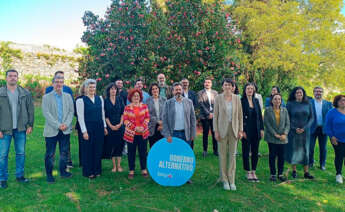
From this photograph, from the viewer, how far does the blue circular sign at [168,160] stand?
479 cm

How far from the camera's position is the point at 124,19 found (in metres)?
9.62

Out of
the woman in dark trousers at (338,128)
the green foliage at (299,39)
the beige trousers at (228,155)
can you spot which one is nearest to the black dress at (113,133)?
the beige trousers at (228,155)

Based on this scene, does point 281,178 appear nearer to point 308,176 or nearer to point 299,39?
point 308,176

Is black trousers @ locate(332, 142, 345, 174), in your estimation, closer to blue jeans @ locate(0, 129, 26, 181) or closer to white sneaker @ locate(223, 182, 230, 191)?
white sneaker @ locate(223, 182, 230, 191)

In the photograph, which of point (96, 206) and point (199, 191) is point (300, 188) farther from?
point (96, 206)

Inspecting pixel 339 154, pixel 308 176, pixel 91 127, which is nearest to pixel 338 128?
pixel 339 154

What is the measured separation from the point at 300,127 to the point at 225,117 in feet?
6.15

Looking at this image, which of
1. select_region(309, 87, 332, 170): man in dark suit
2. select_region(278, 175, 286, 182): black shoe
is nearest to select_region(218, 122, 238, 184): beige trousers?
select_region(278, 175, 286, 182): black shoe

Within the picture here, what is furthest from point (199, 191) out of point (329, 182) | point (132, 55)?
point (132, 55)

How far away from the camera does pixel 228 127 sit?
15.3 feet

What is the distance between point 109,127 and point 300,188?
152 inches

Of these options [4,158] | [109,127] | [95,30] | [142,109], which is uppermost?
[95,30]

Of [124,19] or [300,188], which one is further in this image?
[124,19]

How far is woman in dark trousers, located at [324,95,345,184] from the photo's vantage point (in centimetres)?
514
